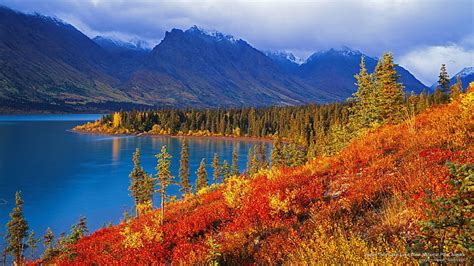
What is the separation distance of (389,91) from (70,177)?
254 ft

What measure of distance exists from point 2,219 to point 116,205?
1767cm

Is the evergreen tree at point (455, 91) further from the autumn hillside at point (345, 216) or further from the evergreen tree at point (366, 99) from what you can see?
the autumn hillside at point (345, 216)

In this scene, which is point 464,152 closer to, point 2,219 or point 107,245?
point 107,245

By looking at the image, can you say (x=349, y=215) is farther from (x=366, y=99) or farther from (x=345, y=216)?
(x=366, y=99)

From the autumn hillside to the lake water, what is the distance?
15905 mm

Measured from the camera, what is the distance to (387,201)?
9586mm

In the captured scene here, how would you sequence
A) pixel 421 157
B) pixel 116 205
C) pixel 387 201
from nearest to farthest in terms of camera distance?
1. pixel 387 201
2. pixel 421 157
3. pixel 116 205

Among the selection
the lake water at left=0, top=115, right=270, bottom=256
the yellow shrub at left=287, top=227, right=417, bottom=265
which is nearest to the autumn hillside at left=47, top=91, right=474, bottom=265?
the yellow shrub at left=287, top=227, right=417, bottom=265

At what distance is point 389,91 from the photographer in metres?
40.9

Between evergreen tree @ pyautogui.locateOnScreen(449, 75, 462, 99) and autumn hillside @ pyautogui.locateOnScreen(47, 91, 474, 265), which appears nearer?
autumn hillside @ pyautogui.locateOnScreen(47, 91, 474, 265)

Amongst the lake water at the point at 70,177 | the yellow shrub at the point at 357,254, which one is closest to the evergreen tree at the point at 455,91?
the yellow shrub at the point at 357,254

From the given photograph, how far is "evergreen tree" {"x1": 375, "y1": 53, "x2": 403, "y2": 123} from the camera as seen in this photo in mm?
40219

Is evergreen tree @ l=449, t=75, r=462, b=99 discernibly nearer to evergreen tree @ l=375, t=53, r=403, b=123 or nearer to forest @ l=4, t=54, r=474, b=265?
evergreen tree @ l=375, t=53, r=403, b=123

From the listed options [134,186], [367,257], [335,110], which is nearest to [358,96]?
[134,186]
